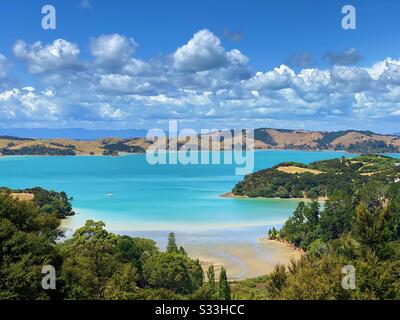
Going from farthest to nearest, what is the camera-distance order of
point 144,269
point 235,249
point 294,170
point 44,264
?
point 294,170 < point 235,249 < point 144,269 < point 44,264

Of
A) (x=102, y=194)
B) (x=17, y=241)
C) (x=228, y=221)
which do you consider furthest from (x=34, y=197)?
(x=17, y=241)

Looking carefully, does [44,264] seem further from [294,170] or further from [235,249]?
[294,170]

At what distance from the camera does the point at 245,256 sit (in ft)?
137

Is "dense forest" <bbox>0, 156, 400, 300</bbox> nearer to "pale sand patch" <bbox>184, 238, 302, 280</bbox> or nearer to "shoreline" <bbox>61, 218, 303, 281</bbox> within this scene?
"pale sand patch" <bbox>184, 238, 302, 280</bbox>

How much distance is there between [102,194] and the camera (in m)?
89.0

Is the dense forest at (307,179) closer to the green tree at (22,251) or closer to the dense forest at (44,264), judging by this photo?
the dense forest at (44,264)

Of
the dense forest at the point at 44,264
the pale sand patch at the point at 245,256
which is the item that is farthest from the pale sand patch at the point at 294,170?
the dense forest at the point at 44,264

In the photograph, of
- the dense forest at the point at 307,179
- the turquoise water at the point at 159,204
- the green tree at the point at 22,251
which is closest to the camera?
the green tree at the point at 22,251

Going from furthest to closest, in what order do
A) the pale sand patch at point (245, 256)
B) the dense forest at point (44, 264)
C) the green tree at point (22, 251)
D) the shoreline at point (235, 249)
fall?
1. the shoreline at point (235, 249)
2. the pale sand patch at point (245, 256)
3. the dense forest at point (44, 264)
4. the green tree at point (22, 251)

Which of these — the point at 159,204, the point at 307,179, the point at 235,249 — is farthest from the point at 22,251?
the point at 307,179

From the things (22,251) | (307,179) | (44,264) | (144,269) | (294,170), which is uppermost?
(22,251)

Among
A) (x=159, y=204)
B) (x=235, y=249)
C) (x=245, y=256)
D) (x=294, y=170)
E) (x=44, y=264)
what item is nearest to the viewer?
(x=44, y=264)

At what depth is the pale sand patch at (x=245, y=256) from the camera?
120 feet

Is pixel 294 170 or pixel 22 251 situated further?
pixel 294 170
